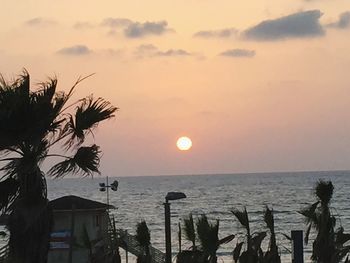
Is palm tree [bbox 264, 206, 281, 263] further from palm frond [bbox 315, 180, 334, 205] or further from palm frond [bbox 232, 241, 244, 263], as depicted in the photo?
palm frond [bbox 315, 180, 334, 205]

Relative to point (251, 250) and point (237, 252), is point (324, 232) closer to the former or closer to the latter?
point (251, 250)

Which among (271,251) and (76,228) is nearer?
(271,251)

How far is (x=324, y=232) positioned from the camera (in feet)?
46.5

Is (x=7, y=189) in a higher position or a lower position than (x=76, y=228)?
higher

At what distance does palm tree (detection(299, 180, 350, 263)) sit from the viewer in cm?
1413

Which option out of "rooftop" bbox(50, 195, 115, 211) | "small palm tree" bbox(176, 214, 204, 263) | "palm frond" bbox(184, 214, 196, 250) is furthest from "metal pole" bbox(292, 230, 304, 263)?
"rooftop" bbox(50, 195, 115, 211)

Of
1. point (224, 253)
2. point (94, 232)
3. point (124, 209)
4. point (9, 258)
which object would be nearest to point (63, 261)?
point (94, 232)

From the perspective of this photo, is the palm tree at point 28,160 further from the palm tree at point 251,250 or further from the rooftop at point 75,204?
the rooftop at point 75,204

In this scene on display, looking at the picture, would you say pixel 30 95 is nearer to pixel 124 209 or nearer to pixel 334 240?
pixel 334 240

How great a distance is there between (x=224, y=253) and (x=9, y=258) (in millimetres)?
36786

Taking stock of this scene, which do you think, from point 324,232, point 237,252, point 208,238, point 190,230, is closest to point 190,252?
point 208,238

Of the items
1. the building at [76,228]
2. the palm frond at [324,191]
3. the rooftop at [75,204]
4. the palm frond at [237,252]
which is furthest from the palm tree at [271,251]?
the rooftop at [75,204]

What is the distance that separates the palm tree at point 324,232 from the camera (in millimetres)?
14133

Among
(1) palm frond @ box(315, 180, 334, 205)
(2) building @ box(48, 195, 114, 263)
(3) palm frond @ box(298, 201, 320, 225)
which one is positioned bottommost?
(2) building @ box(48, 195, 114, 263)
